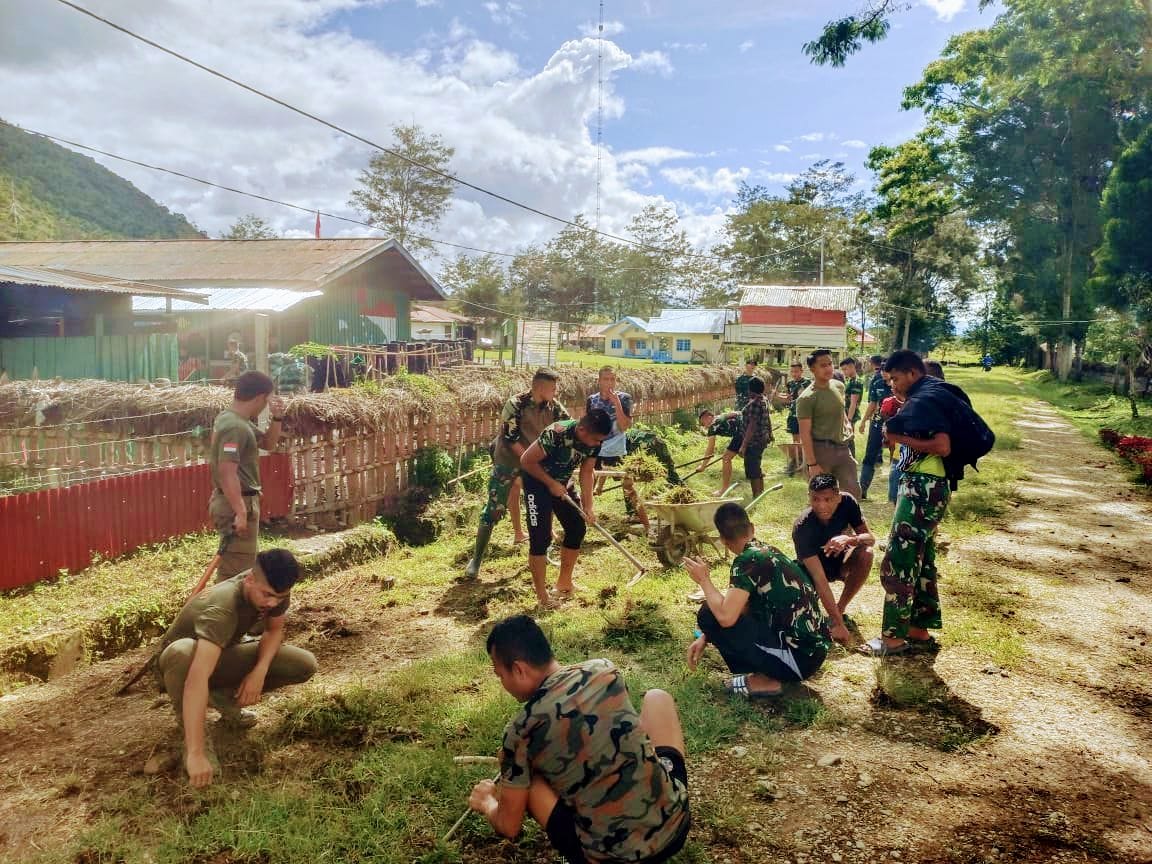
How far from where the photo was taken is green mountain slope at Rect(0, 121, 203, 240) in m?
44.2

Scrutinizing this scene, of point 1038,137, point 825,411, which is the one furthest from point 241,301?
point 1038,137

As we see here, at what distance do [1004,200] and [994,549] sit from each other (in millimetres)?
34911

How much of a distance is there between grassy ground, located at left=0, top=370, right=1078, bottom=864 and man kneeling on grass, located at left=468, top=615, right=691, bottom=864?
0.76 metres

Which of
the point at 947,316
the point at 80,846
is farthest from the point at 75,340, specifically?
the point at 947,316

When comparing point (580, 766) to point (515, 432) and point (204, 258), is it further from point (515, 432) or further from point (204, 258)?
point (204, 258)

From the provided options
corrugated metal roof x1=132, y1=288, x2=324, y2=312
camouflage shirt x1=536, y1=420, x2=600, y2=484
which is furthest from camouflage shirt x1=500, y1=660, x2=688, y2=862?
corrugated metal roof x1=132, y1=288, x2=324, y2=312

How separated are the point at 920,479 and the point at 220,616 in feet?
13.9

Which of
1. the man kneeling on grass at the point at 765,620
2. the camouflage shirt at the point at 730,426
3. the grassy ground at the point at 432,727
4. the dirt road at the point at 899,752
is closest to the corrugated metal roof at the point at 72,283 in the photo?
the grassy ground at the point at 432,727

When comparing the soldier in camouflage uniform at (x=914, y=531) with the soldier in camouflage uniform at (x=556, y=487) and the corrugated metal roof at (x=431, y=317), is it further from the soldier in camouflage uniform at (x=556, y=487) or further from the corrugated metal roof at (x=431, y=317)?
the corrugated metal roof at (x=431, y=317)

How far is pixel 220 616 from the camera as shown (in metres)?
3.49

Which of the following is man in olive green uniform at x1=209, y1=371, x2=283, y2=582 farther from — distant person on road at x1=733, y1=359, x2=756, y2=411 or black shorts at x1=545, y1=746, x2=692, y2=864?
distant person on road at x1=733, y1=359, x2=756, y2=411

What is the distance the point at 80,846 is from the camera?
303cm

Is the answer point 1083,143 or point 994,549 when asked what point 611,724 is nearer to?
point 994,549

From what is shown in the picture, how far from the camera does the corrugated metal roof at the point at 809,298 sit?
123 feet
